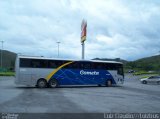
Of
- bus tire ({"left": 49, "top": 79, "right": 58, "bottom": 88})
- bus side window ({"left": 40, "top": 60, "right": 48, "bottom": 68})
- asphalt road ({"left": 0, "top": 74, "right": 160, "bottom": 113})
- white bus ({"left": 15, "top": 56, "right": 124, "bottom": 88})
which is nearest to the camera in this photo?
asphalt road ({"left": 0, "top": 74, "right": 160, "bottom": 113})

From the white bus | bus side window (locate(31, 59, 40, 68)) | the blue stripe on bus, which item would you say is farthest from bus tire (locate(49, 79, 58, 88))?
bus side window (locate(31, 59, 40, 68))

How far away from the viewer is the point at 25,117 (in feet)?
37.1

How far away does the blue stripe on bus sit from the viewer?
112ft

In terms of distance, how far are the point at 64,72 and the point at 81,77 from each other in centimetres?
255

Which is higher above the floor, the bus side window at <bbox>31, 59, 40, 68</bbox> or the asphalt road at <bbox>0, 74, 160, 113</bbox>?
the bus side window at <bbox>31, 59, 40, 68</bbox>

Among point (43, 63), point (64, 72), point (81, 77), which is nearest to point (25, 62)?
point (43, 63)

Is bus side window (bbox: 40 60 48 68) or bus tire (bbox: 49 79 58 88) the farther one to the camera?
bus tire (bbox: 49 79 58 88)

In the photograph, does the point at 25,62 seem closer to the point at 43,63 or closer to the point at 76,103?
the point at 43,63

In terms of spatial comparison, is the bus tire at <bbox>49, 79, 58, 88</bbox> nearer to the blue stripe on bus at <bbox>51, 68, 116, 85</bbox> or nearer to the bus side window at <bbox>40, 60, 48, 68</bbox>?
the blue stripe on bus at <bbox>51, 68, 116, 85</bbox>

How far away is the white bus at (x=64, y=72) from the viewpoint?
31.8 metres

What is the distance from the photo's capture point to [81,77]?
3588 centimetres

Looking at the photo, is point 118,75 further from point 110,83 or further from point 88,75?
point 88,75

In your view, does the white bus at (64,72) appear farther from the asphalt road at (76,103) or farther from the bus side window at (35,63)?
the asphalt road at (76,103)

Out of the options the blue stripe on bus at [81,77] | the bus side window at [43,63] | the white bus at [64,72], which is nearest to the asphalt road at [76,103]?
the white bus at [64,72]
